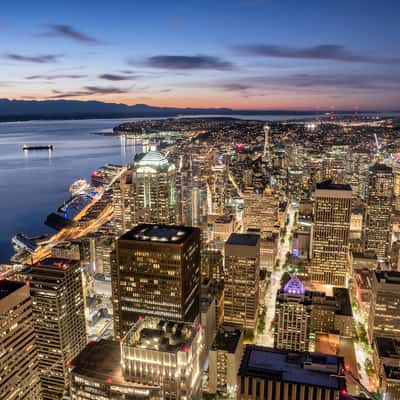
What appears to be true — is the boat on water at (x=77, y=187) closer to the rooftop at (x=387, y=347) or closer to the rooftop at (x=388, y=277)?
the rooftop at (x=388, y=277)

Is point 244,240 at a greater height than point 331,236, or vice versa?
point 244,240

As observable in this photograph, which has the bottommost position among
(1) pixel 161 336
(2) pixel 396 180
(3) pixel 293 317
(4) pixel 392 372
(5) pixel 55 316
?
(4) pixel 392 372

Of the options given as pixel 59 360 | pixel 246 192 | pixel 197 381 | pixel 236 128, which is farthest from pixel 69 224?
pixel 236 128

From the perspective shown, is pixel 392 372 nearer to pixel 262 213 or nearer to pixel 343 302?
pixel 343 302

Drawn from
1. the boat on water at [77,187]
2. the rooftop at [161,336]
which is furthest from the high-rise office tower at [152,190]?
the boat on water at [77,187]

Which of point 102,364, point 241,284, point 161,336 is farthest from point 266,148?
point 102,364

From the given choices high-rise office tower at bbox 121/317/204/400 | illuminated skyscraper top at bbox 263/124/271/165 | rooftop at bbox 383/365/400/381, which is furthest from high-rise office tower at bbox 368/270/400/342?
illuminated skyscraper top at bbox 263/124/271/165
